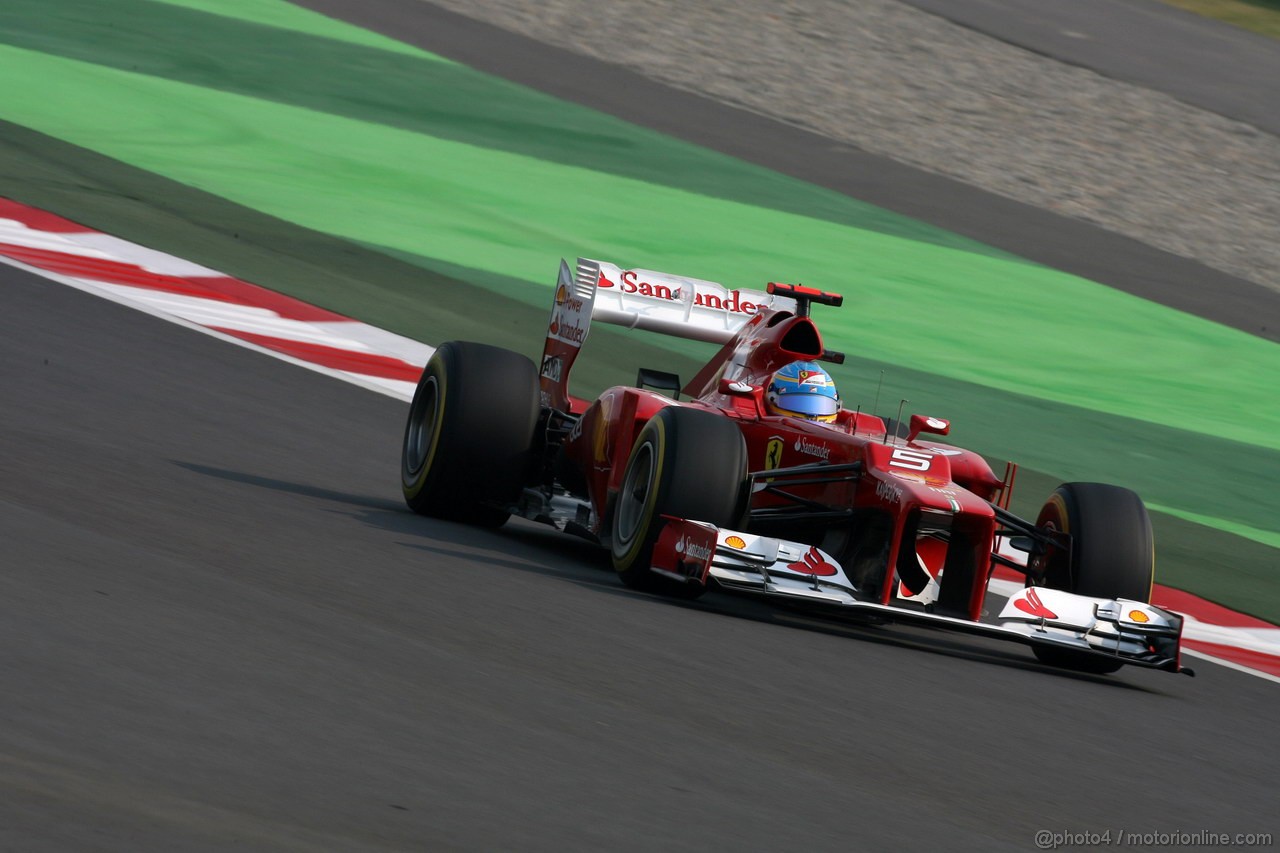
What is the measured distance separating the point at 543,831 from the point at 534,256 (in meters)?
13.1

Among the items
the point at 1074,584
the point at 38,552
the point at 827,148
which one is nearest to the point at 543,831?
the point at 38,552

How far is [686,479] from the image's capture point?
8273 millimetres

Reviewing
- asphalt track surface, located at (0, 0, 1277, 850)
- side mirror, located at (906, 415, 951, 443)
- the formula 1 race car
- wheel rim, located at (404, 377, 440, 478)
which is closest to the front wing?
the formula 1 race car

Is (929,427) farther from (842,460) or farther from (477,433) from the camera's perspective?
(477,433)

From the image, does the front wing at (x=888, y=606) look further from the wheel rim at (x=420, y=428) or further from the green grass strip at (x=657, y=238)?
the green grass strip at (x=657, y=238)

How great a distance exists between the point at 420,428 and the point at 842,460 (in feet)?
7.73

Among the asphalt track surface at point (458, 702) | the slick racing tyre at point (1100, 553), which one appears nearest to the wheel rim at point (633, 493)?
the asphalt track surface at point (458, 702)

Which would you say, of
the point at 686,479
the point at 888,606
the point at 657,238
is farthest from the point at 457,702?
the point at 657,238

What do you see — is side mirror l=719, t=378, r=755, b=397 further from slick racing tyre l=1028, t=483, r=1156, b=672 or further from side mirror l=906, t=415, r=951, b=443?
slick racing tyre l=1028, t=483, r=1156, b=672

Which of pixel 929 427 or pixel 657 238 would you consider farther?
pixel 657 238

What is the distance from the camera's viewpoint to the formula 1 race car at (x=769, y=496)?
825cm

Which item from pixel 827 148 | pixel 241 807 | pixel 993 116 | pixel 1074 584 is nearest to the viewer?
pixel 241 807

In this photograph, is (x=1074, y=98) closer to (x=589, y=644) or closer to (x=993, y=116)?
(x=993, y=116)

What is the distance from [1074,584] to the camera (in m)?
8.77
